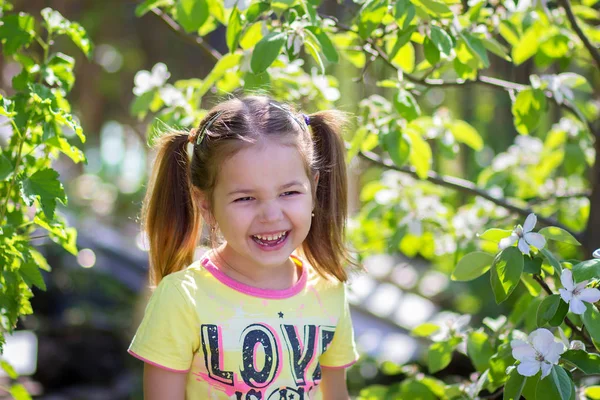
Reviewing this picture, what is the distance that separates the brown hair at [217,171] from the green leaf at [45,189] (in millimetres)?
258

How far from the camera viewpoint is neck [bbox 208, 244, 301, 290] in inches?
59.9

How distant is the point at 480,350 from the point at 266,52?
76 centimetres

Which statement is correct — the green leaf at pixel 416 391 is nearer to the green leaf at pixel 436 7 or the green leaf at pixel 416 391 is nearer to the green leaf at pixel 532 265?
the green leaf at pixel 532 265

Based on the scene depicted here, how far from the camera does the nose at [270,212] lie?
142 cm

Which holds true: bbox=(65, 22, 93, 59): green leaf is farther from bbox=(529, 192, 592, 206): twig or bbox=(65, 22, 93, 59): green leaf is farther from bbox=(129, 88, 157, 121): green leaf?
bbox=(529, 192, 592, 206): twig

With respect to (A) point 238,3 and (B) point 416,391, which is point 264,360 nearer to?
(B) point 416,391

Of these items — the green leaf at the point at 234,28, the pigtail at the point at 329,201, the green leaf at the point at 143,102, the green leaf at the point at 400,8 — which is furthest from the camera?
the green leaf at the point at 143,102

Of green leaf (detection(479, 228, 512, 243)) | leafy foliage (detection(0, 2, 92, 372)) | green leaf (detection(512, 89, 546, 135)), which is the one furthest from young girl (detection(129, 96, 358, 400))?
green leaf (detection(512, 89, 546, 135))

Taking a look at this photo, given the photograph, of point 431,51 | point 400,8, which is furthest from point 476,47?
point 400,8

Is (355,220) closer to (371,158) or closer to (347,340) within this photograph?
(371,158)

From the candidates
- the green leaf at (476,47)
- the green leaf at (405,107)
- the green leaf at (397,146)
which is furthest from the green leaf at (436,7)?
the green leaf at (397,146)

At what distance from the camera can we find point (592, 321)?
1.24 m

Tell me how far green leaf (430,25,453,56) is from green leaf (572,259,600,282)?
441 millimetres

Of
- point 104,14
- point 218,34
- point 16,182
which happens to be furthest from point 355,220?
point 104,14
